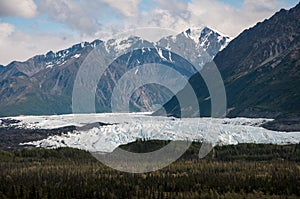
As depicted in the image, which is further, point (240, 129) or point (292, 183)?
point (240, 129)

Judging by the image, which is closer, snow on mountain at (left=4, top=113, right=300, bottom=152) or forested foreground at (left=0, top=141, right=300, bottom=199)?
forested foreground at (left=0, top=141, right=300, bottom=199)

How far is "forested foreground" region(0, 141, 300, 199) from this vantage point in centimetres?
6450

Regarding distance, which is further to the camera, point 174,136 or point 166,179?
point 174,136

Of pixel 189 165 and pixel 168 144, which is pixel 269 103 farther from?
pixel 189 165

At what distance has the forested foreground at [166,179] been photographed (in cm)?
6450

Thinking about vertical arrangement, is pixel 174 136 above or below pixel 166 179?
above

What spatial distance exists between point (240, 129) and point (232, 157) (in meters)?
35.7

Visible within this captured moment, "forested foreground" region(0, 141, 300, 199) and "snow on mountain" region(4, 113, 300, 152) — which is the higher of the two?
"snow on mountain" region(4, 113, 300, 152)

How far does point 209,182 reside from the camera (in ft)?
227

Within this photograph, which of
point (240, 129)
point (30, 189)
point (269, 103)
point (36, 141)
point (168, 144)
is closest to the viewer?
point (30, 189)

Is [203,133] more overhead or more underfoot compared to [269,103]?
more underfoot

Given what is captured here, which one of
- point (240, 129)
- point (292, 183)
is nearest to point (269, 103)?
point (240, 129)

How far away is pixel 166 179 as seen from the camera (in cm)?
7238

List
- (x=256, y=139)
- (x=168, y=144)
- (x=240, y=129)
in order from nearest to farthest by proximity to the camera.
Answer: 1. (x=168, y=144)
2. (x=256, y=139)
3. (x=240, y=129)
